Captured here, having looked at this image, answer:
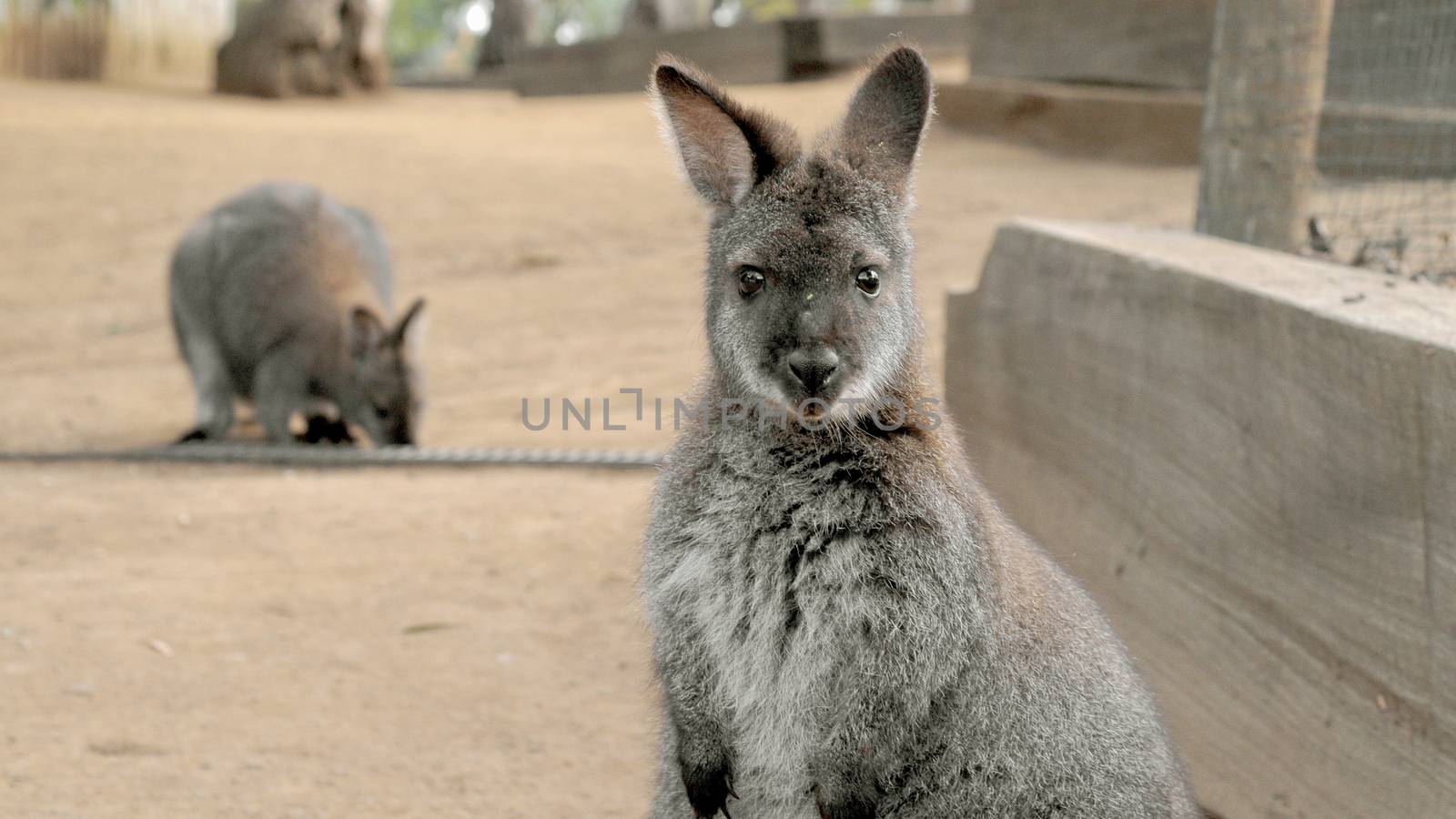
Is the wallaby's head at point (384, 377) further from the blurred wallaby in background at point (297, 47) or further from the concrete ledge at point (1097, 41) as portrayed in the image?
the blurred wallaby in background at point (297, 47)

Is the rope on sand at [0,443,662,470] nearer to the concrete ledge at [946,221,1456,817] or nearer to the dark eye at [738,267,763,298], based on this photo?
the concrete ledge at [946,221,1456,817]

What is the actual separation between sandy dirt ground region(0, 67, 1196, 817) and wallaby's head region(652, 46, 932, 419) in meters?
0.25

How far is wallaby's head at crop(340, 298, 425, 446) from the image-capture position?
24.4 feet

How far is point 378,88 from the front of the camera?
18172mm

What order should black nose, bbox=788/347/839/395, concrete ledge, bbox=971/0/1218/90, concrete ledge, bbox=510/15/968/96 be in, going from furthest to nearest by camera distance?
concrete ledge, bbox=510/15/968/96, concrete ledge, bbox=971/0/1218/90, black nose, bbox=788/347/839/395

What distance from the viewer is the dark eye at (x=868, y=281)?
283cm

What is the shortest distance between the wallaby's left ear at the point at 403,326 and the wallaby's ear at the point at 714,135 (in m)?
4.74

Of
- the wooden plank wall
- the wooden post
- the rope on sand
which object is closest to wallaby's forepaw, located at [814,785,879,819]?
the wooden post

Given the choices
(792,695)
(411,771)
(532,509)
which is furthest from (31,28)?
(792,695)

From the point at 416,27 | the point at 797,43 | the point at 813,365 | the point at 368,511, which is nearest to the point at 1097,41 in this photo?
the point at 797,43

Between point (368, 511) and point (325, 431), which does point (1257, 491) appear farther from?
point (325, 431)

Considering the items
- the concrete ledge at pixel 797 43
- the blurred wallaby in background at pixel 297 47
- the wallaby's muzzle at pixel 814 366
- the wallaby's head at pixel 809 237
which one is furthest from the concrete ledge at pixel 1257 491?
the blurred wallaby in background at pixel 297 47

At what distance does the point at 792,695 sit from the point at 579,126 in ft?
42.6

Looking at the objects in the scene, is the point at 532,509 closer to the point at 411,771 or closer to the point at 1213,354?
the point at 411,771
